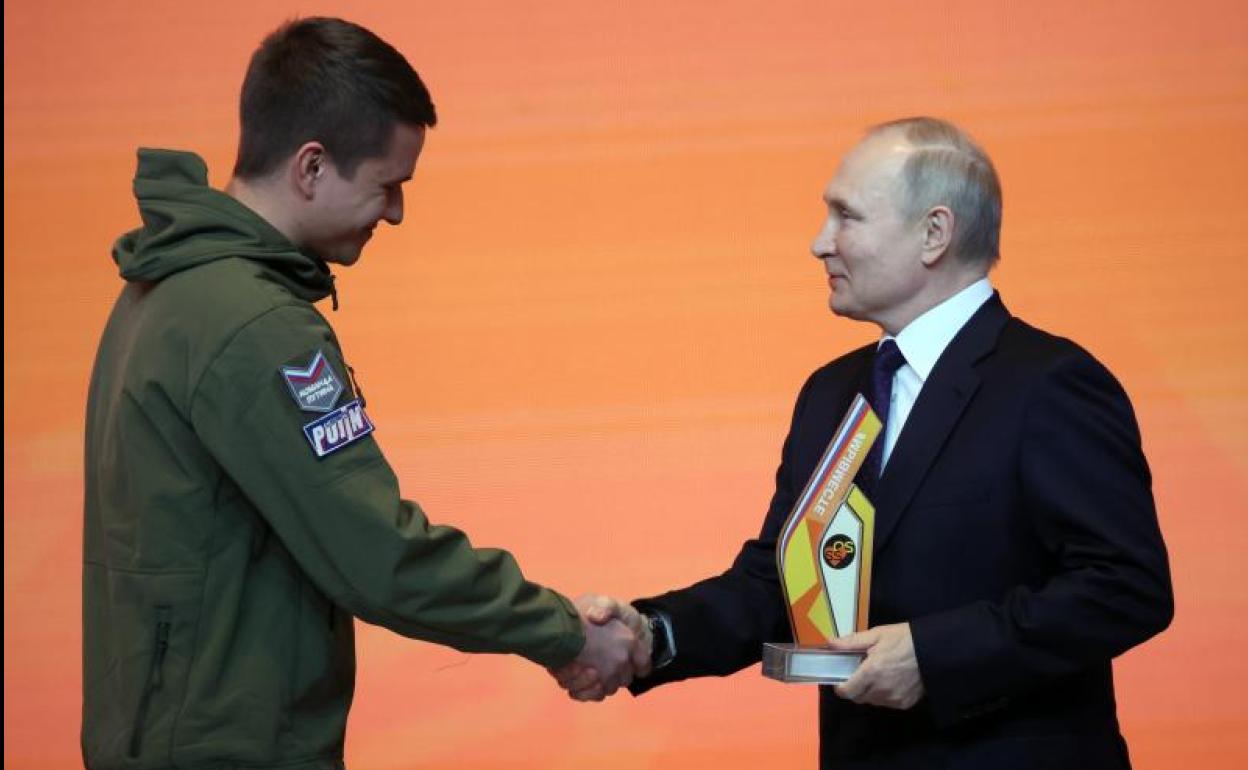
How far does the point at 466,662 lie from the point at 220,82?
1.34 meters

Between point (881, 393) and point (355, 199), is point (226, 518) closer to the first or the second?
point (355, 199)

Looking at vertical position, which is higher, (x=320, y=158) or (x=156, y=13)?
(x=156, y=13)

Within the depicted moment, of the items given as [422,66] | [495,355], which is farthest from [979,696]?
[422,66]

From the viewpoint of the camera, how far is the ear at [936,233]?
225cm

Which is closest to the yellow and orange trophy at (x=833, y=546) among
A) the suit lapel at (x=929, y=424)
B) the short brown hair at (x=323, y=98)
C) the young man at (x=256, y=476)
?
the suit lapel at (x=929, y=424)

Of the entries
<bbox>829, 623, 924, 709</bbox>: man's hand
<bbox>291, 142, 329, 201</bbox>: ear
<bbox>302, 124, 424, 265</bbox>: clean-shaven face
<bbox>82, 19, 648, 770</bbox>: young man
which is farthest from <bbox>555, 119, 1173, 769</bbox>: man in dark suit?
<bbox>291, 142, 329, 201</bbox>: ear

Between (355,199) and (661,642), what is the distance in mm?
829

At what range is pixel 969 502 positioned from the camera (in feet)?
6.94

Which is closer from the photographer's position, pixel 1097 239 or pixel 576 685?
pixel 576 685

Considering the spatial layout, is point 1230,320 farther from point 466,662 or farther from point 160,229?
point 160,229

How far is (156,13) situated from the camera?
12.0 feet

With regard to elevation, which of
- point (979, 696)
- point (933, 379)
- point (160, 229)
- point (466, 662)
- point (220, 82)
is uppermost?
point (220, 82)

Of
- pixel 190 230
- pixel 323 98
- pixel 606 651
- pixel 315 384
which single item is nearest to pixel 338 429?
pixel 315 384

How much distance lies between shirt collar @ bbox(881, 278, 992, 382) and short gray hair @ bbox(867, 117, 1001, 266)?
51 millimetres
